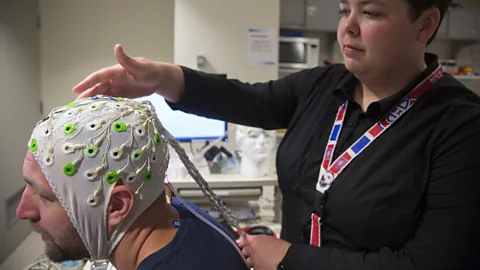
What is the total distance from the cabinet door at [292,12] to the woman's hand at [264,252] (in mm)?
3460

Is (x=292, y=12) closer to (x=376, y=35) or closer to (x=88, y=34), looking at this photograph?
(x=88, y=34)

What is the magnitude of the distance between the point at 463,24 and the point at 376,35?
4450 mm

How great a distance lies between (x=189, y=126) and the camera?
2.47 metres

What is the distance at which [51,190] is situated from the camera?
0.83 metres

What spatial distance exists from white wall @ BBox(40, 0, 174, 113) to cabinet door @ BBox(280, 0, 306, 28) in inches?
45.1

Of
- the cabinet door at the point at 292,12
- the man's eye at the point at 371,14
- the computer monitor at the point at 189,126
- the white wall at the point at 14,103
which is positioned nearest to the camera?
the man's eye at the point at 371,14

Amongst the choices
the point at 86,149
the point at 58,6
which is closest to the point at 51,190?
the point at 86,149

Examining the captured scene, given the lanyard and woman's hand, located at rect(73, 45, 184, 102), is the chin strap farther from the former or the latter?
the lanyard

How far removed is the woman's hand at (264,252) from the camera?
969mm

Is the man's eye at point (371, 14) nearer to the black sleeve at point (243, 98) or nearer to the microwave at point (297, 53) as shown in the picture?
the black sleeve at point (243, 98)

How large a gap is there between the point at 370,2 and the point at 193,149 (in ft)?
6.70

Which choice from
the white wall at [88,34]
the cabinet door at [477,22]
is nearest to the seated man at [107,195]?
the white wall at [88,34]

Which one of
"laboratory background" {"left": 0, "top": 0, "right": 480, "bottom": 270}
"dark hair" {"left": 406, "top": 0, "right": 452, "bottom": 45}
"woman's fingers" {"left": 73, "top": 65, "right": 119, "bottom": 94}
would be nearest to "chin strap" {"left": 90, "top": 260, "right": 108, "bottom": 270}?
"woman's fingers" {"left": 73, "top": 65, "right": 119, "bottom": 94}

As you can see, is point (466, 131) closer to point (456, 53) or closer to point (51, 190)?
point (51, 190)
